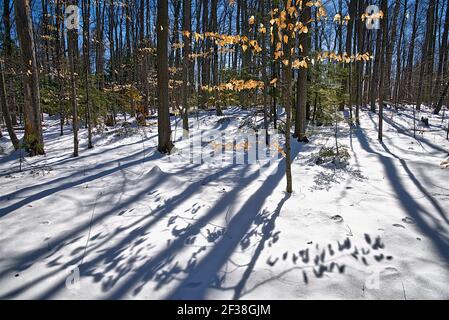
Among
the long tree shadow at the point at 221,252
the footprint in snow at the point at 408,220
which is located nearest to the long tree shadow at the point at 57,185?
the long tree shadow at the point at 221,252

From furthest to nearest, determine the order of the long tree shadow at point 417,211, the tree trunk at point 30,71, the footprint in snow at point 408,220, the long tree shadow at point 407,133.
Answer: the long tree shadow at point 407,133, the tree trunk at point 30,71, the footprint in snow at point 408,220, the long tree shadow at point 417,211

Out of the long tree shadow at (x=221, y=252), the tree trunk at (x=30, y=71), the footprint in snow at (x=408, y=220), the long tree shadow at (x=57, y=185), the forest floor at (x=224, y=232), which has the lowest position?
the long tree shadow at (x=221, y=252)

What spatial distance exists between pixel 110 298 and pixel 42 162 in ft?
22.8

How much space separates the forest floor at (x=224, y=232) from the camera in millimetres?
2881

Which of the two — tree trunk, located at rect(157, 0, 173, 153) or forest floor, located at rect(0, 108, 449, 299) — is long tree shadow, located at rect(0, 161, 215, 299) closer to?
forest floor, located at rect(0, 108, 449, 299)

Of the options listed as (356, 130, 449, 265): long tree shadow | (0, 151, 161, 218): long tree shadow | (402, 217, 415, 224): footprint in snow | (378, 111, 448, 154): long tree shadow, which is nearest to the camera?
(356, 130, 449, 265): long tree shadow

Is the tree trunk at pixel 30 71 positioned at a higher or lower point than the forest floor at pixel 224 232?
higher

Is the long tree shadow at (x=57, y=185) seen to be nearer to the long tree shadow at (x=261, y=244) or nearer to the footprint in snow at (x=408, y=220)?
the long tree shadow at (x=261, y=244)

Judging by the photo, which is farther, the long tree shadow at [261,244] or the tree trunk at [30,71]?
the tree trunk at [30,71]

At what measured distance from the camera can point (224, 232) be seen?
13.4ft

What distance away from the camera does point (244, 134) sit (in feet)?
39.7

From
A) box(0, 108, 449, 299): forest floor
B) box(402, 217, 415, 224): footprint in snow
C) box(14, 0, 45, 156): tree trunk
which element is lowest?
box(0, 108, 449, 299): forest floor

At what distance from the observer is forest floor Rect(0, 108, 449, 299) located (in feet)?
→ 9.45

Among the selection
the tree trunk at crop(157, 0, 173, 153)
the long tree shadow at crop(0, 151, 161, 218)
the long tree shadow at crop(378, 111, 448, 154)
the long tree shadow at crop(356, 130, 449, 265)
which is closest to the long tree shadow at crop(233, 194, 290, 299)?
the long tree shadow at crop(356, 130, 449, 265)
